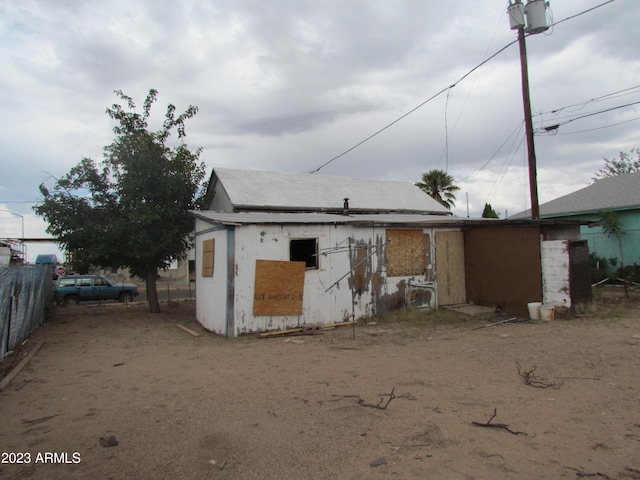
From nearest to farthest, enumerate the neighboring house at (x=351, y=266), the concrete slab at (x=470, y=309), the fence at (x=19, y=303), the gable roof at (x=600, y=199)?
the fence at (x=19, y=303)
the neighboring house at (x=351, y=266)
the concrete slab at (x=470, y=309)
the gable roof at (x=600, y=199)

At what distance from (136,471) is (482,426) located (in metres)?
3.39

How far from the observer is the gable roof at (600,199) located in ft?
60.5

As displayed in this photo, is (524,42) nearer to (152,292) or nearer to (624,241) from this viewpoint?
(624,241)

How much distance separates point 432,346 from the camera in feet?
28.0

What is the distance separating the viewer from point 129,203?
1435cm

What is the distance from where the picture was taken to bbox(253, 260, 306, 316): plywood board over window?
10.3 m

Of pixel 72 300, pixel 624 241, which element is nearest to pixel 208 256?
pixel 72 300

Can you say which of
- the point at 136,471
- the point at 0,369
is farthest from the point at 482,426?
the point at 0,369

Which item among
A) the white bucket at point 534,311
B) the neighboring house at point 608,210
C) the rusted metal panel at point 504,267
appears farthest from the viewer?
the neighboring house at point 608,210

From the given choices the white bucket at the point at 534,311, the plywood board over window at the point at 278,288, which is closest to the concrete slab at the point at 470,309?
the white bucket at the point at 534,311

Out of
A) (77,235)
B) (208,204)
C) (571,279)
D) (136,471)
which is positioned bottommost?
(136,471)

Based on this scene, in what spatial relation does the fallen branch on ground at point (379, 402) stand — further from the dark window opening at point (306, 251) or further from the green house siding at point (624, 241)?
the green house siding at point (624, 241)

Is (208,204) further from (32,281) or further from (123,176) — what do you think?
(32,281)

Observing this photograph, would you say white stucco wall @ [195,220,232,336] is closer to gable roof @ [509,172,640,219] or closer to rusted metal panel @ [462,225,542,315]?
rusted metal panel @ [462,225,542,315]
